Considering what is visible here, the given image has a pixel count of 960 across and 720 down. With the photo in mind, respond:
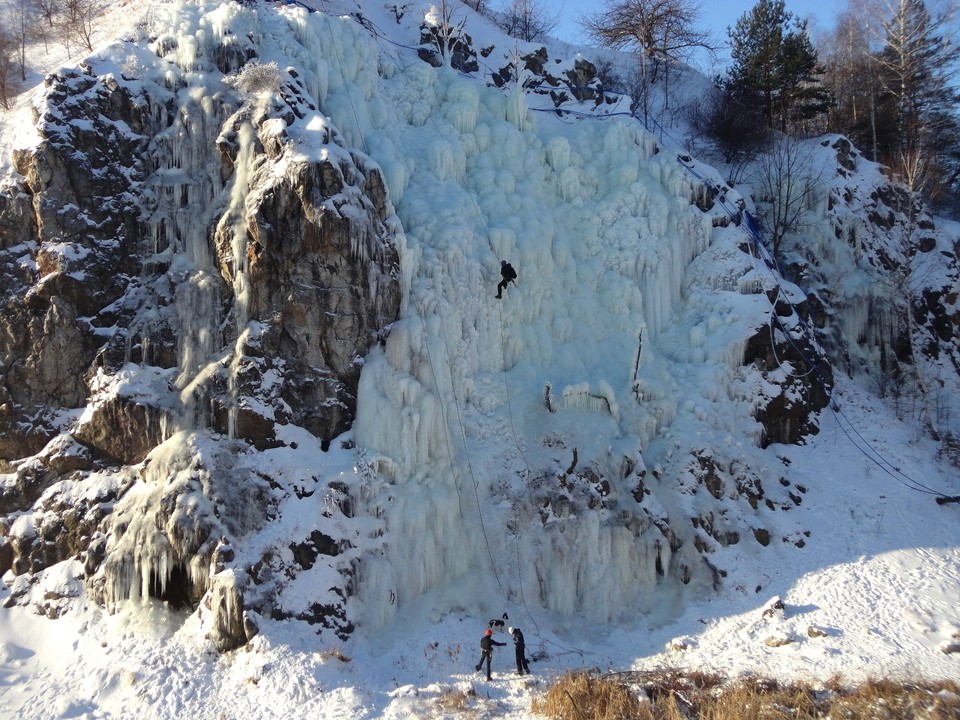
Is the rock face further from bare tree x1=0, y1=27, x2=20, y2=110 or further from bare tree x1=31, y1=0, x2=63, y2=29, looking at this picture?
bare tree x1=31, y1=0, x2=63, y2=29

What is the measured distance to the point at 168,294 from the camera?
14852mm

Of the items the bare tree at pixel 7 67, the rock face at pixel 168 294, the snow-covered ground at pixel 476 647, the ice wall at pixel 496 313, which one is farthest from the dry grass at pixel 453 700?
the bare tree at pixel 7 67

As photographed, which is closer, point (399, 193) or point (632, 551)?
point (632, 551)

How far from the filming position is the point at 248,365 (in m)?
14.2

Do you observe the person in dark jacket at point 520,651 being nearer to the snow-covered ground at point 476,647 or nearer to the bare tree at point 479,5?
the snow-covered ground at point 476,647

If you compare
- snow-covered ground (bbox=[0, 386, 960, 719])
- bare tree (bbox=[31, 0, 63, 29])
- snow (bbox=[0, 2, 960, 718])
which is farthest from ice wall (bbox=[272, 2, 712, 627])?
bare tree (bbox=[31, 0, 63, 29])

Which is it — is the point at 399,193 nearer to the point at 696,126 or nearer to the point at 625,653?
the point at 625,653

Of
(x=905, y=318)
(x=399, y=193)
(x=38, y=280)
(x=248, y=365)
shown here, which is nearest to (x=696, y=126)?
(x=905, y=318)

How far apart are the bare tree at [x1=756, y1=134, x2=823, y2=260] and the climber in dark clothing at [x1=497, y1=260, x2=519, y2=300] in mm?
9601

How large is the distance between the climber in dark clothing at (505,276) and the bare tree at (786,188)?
9.60 m

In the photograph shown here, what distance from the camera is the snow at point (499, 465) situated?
12266mm

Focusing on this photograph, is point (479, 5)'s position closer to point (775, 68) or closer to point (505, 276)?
point (775, 68)

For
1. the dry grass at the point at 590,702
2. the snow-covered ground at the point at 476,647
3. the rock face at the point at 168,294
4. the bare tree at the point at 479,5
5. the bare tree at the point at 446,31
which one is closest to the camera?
the dry grass at the point at 590,702

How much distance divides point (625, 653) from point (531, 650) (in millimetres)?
1711
